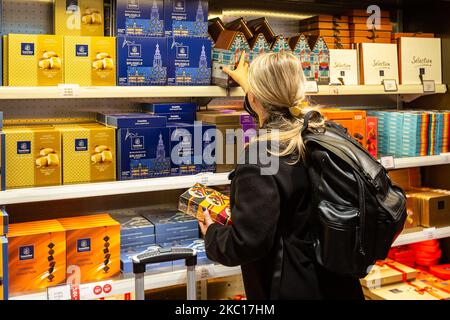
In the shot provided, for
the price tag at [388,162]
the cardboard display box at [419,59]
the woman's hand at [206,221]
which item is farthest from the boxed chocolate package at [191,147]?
the cardboard display box at [419,59]

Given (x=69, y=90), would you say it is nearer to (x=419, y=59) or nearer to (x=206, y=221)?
(x=206, y=221)

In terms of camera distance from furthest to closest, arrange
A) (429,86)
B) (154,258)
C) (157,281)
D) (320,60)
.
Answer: (429,86) < (320,60) < (157,281) < (154,258)

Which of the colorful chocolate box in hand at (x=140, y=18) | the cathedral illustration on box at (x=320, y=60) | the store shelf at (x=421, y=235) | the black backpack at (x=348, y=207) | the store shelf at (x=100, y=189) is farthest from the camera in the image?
the store shelf at (x=421, y=235)

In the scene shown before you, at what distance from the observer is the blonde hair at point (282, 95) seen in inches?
70.2

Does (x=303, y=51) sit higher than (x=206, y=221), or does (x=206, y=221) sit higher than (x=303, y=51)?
(x=303, y=51)

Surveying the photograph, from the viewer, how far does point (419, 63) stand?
3426 mm

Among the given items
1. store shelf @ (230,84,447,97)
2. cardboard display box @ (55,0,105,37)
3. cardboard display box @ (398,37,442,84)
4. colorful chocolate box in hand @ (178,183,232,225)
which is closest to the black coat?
colorful chocolate box in hand @ (178,183,232,225)

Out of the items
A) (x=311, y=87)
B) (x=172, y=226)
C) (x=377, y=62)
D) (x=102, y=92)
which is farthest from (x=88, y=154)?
(x=377, y=62)

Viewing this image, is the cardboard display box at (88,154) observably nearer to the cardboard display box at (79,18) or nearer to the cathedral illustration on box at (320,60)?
the cardboard display box at (79,18)

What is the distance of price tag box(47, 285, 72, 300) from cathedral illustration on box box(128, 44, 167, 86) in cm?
95

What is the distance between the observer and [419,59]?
343 centimetres

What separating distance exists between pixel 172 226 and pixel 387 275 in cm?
143

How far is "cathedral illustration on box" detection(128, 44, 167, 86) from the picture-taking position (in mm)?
2541

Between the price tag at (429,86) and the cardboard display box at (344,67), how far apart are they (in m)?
0.48
